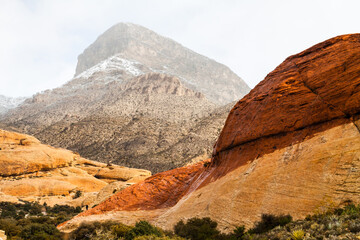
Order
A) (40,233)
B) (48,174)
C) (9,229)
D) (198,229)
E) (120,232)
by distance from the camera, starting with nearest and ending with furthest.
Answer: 1. (198,229)
2. (120,232)
3. (40,233)
4. (9,229)
5. (48,174)

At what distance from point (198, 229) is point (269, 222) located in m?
3.36

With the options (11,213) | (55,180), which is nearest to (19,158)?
(55,180)

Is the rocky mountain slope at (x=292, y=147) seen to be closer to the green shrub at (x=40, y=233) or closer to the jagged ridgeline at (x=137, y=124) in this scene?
the green shrub at (x=40, y=233)

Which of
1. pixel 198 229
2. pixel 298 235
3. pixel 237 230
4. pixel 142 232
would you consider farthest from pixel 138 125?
pixel 298 235

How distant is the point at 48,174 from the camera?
4856cm

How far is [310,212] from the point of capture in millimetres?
8742

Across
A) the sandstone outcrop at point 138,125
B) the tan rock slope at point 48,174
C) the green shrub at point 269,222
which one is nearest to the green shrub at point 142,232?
the green shrub at point 269,222

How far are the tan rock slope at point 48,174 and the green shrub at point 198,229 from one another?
21625 millimetres

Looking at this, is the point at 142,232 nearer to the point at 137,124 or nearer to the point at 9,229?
the point at 9,229

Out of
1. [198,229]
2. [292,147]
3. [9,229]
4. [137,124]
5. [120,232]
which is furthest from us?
[137,124]

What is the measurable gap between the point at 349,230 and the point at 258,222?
348 cm

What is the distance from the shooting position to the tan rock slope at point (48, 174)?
3917cm

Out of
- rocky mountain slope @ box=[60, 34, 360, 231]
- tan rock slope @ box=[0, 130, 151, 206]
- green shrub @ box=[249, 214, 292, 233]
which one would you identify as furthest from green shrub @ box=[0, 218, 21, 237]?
green shrub @ box=[249, 214, 292, 233]

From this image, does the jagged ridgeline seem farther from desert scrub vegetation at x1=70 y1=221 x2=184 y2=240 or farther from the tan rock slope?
desert scrub vegetation at x1=70 y1=221 x2=184 y2=240
